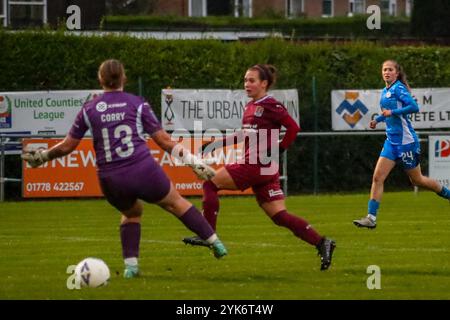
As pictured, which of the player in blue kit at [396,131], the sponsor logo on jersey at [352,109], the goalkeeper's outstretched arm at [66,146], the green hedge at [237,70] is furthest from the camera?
the sponsor logo on jersey at [352,109]

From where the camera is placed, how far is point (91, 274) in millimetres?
11336

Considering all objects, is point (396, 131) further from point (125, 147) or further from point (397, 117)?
point (125, 147)

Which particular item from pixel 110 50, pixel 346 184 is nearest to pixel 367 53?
pixel 346 184

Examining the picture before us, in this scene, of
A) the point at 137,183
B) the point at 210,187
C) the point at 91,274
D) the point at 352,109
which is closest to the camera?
the point at 91,274

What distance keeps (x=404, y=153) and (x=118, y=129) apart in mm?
6791

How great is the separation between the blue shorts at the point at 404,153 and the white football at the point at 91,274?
7085 mm

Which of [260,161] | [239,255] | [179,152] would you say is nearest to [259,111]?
[260,161]

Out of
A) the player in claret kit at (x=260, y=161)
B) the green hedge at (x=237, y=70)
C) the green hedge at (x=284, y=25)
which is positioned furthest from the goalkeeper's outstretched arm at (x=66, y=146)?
the green hedge at (x=284, y=25)

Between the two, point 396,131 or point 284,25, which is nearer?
point 396,131

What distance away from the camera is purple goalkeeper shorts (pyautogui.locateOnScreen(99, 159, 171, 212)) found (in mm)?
11602

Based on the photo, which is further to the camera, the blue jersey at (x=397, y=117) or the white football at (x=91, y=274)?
the blue jersey at (x=397, y=117)

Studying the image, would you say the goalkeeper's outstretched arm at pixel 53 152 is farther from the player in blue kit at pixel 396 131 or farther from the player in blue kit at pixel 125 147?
the player in blue kit at pixel 396 131

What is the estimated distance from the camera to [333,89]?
28750 mm

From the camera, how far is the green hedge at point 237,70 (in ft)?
89.2
